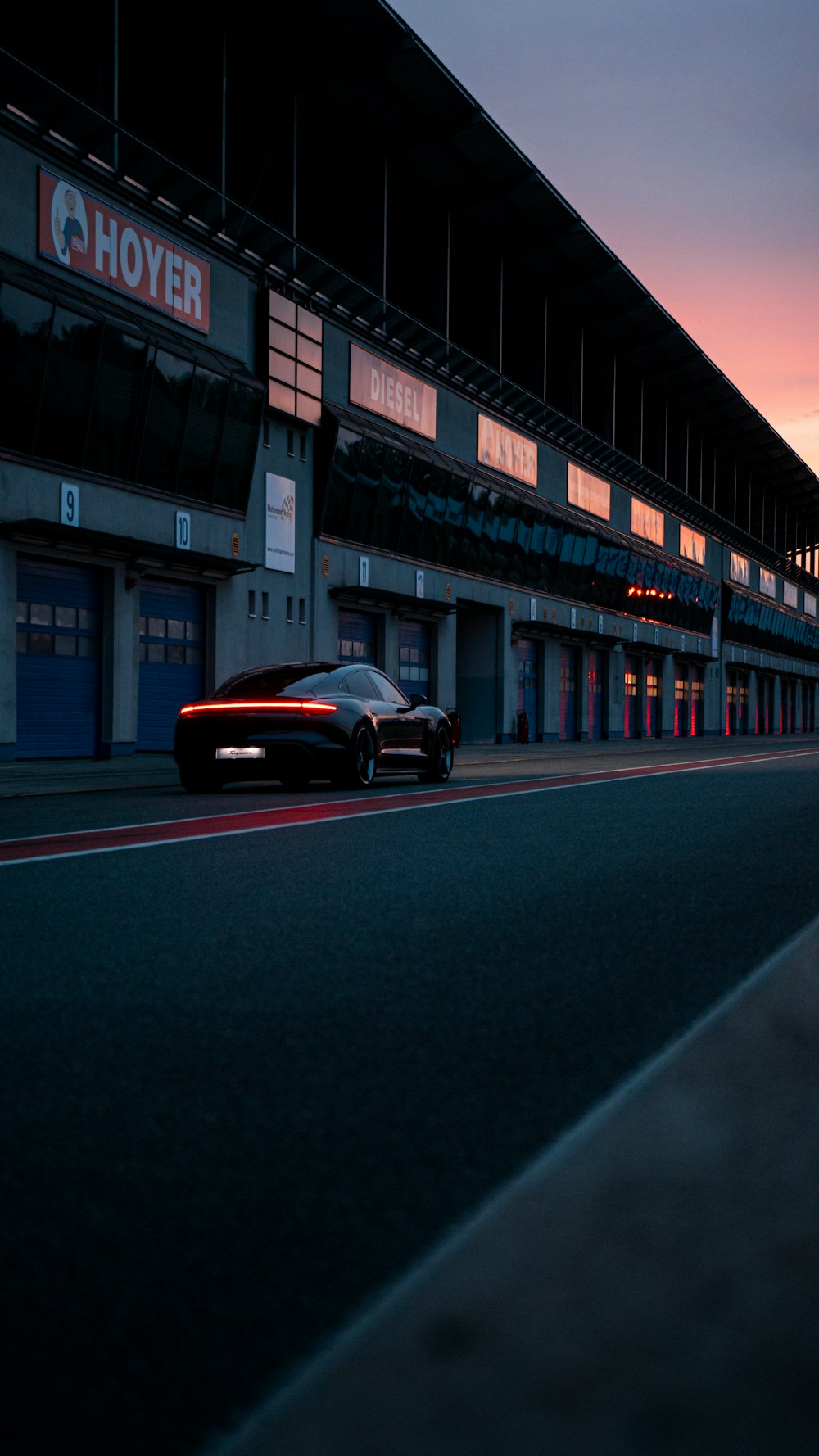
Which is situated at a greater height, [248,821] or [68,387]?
[68,387]

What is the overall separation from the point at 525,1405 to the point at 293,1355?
332 mm

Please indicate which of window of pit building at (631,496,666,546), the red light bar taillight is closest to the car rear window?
the red light bar taillight

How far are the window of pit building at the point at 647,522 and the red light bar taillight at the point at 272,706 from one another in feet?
137

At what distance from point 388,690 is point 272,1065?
1299 centimetres

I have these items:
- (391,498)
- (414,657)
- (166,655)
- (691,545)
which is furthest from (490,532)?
(691,545)

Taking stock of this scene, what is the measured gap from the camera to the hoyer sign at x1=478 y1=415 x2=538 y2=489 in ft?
132

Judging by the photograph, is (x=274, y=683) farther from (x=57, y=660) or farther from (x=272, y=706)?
(x=57, y=660)

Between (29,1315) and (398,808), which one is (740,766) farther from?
(29,1315)

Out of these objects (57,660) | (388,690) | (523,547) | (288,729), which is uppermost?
(523,547)

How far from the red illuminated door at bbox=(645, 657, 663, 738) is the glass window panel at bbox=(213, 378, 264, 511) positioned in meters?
32.0

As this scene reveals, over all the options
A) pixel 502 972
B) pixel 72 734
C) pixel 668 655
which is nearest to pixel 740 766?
pixel 72 734

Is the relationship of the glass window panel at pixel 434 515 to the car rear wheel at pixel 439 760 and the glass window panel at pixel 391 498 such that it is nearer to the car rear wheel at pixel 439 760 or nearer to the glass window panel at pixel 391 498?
the glass window panel at pixel 391 498

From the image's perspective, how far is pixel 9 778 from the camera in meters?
18.0

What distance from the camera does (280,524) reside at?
97.5 feet
